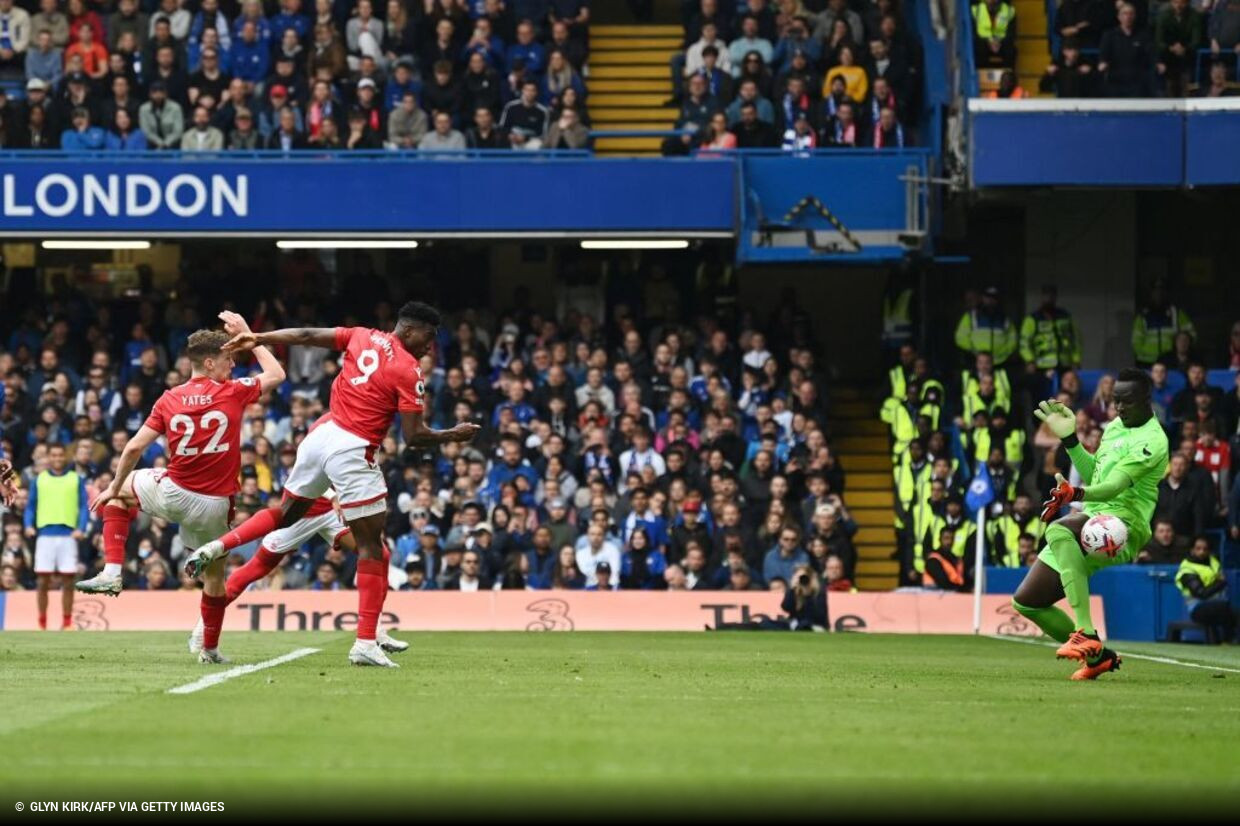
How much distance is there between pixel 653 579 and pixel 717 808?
682 inches

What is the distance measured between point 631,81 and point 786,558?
9.68m

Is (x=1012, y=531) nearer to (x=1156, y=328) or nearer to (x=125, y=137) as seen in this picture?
(x=1156, y=328)

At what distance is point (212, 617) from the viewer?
540 inches

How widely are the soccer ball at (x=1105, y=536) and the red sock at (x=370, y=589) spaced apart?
4.59 meters

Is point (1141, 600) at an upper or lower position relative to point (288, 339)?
lower

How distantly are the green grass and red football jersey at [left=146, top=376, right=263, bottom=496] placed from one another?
1257mm

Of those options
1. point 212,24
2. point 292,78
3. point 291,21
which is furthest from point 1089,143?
point 212,24

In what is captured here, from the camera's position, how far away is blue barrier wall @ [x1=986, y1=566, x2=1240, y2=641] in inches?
902

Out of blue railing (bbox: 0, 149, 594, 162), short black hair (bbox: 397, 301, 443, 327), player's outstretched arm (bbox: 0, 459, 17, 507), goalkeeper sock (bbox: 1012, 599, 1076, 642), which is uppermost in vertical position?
blue railing (bbox: 0, 149, 594, 162)

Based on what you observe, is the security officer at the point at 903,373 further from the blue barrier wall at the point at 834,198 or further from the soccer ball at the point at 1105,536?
the soccer ball at the point at 1105,536

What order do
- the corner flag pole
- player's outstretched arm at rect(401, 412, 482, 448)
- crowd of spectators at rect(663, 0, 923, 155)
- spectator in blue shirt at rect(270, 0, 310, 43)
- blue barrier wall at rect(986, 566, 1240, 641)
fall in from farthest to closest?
1. spectator in blue shirt at rect(270, 0, 310, 43)
2. crowd of spectators at rect(663, 0, 923, 155)
3. blue barrier wall at rect(986, 566, 1240, 641)
4. the corner flag pole
5. player's outstretched arm at rect(401, 412, 482, 448)

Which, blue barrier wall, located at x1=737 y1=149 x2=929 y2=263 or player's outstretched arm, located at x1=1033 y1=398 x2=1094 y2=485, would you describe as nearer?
player's outstretched arm, located at x1=1033 y1=398 x2=1094 y2=485

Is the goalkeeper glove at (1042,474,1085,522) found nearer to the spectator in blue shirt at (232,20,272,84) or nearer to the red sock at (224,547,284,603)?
the red sock at (224,547,284,603)

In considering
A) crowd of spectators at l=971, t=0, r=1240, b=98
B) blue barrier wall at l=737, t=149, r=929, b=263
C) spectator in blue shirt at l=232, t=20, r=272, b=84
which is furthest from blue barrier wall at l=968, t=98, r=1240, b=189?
spectator in blue shirt at l=232, t=20, r=272, b=84
